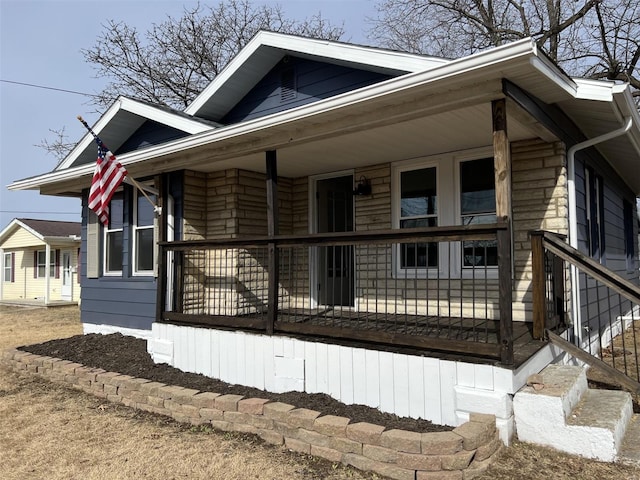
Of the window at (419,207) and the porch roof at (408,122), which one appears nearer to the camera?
the porch roof at (408,122)

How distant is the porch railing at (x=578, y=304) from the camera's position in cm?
358

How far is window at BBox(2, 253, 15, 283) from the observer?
2067 centimetres

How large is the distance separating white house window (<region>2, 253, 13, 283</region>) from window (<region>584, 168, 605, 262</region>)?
73.3 feet

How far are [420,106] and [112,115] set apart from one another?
212 inches

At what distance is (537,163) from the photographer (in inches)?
204

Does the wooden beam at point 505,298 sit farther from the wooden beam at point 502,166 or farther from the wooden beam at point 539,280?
the wooden beam at point 539,280

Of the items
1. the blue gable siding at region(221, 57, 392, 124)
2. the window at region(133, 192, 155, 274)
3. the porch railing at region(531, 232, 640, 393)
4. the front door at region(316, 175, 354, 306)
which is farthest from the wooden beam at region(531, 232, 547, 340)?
the window at region(133, 192, 155, 274)

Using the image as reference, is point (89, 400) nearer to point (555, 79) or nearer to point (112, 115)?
point (112, 115)

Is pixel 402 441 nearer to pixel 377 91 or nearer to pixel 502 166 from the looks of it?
pixel 502 166

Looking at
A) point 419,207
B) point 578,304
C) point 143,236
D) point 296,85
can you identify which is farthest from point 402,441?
point 143,236

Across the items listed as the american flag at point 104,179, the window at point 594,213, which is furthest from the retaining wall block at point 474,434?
the american flag at point 104,179

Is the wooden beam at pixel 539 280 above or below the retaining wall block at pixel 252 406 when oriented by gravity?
above

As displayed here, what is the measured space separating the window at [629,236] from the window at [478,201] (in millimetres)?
5917

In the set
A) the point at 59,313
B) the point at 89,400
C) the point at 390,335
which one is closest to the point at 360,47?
the point at 390,335
